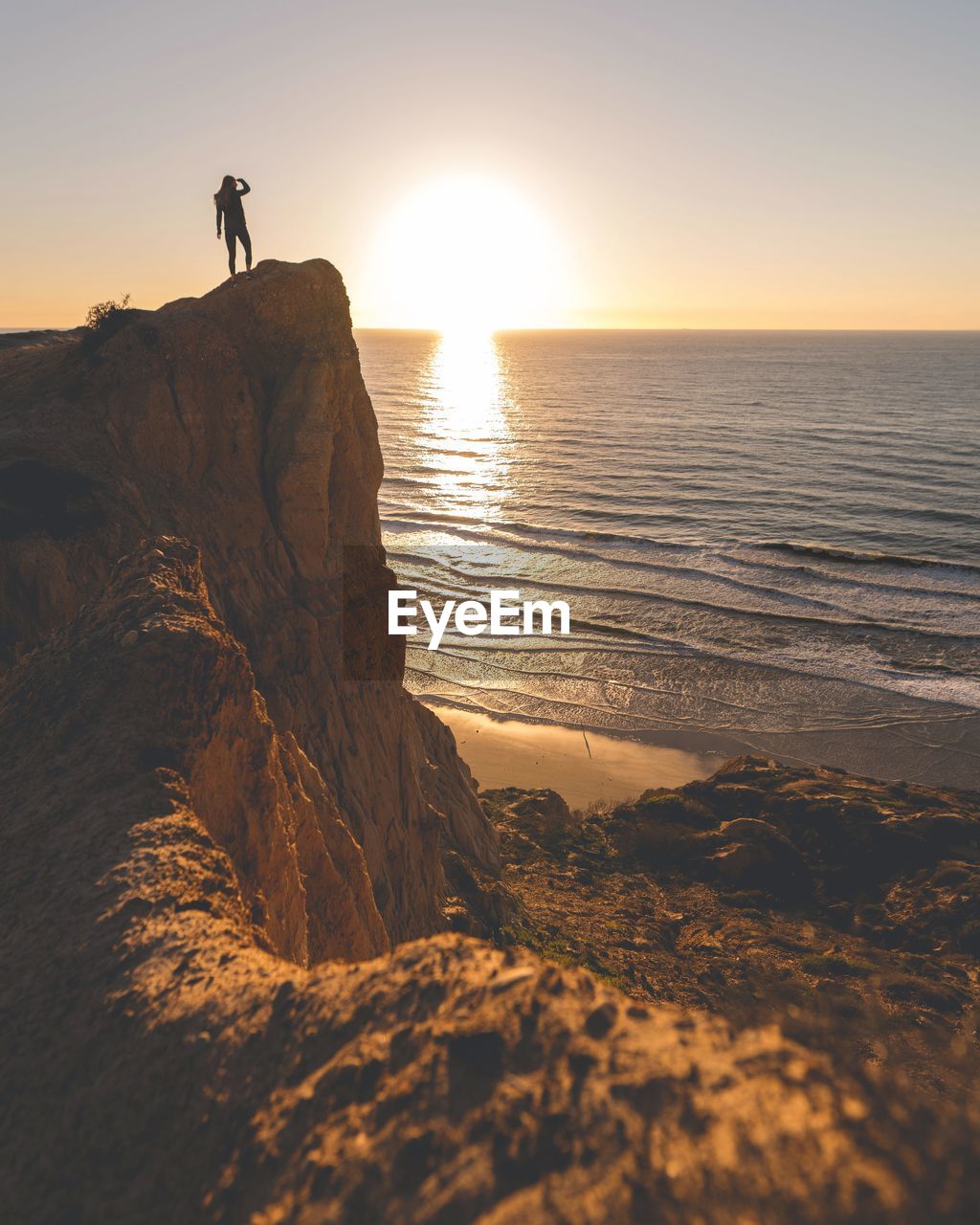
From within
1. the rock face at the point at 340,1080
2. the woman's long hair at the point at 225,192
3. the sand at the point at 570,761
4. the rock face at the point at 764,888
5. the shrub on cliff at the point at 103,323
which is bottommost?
the sand at the point at 570,761

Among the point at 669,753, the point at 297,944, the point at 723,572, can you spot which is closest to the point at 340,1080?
the point at 297,944

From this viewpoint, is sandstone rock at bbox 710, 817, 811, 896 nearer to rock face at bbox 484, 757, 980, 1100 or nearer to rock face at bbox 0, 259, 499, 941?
rock face at bbox 484, 757, 980, 1100

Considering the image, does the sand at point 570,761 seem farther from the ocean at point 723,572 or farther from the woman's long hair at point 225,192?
the woman's long hair at point 225,192

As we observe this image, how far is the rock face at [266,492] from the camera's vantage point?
12.5 m

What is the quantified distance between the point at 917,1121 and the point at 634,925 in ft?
55.4

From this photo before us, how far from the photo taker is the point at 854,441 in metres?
75.6

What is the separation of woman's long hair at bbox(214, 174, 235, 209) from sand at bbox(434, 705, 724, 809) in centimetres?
1757

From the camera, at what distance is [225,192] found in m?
A: 15.5

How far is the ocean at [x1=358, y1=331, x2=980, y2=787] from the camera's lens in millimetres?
29188

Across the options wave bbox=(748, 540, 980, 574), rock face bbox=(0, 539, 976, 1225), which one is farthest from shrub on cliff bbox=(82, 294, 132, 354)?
wave bbox=(748, 540, 980, 574)

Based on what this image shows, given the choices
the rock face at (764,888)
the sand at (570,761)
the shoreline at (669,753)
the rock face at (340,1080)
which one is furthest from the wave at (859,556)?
the rock face at (340,1080)

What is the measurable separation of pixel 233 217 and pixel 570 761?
18.7m

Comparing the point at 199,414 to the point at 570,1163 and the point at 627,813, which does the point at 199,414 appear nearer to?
the point at 570,1163

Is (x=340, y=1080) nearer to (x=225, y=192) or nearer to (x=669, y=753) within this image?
(x=225, y=192)
